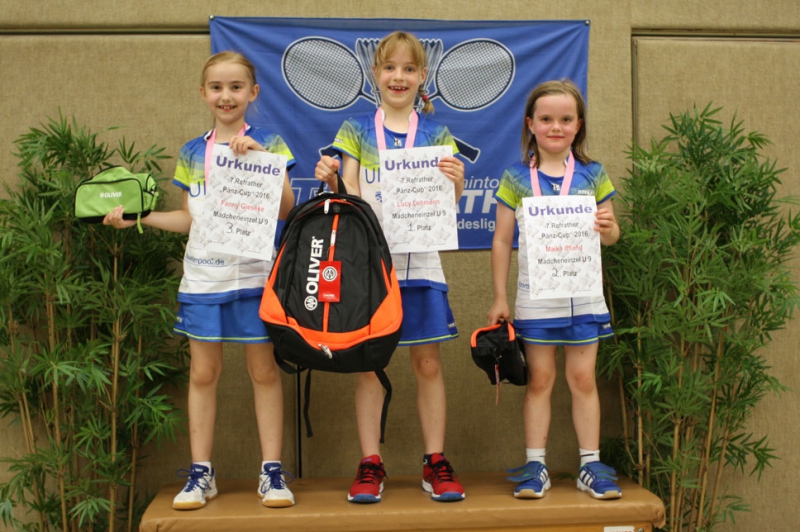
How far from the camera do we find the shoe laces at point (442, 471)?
264 cm

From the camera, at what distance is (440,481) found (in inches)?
104

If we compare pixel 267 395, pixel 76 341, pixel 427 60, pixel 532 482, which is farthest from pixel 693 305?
pixel 76 341

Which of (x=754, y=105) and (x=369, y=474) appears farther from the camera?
(x=754, y=105)

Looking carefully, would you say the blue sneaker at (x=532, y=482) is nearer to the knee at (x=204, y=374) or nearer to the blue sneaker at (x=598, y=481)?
the blue sneaker at (x=598, y=481)

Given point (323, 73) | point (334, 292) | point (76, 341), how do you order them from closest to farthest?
point (334, 292)
point (76, 341)
point (323, 73)

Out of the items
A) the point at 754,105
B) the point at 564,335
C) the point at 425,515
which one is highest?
the point at 754,105

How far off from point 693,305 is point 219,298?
5.72ft

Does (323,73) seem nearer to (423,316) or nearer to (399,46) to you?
(399,46)

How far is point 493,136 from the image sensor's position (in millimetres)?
3266

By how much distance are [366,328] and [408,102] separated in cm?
83

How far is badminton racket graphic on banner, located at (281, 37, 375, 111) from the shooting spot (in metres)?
3.20

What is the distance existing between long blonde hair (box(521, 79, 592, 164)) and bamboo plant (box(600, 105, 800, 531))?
33 cm

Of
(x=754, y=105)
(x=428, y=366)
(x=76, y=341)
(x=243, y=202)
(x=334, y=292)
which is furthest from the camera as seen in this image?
(x=754, y=105)

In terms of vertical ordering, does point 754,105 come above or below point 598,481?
above
